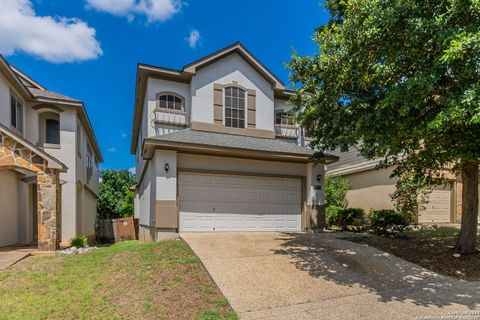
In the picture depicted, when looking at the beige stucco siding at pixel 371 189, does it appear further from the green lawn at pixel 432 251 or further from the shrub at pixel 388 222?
the green lawn at pixel 432 251

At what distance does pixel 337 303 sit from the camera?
557cm

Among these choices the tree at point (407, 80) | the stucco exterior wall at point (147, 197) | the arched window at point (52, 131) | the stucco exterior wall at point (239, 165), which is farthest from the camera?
the arched window at point (52, 131)

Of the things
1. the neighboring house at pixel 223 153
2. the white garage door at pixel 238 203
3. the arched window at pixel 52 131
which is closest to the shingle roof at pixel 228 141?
the neighboring house at pixel 223 153

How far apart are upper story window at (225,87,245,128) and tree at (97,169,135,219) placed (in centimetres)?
1902

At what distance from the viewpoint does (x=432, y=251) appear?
9.30 meters

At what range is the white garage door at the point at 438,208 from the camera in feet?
54.1

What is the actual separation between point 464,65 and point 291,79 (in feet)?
15.9

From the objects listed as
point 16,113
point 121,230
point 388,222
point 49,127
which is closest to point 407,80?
point 388,222

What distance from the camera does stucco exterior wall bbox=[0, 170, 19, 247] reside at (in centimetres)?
1166

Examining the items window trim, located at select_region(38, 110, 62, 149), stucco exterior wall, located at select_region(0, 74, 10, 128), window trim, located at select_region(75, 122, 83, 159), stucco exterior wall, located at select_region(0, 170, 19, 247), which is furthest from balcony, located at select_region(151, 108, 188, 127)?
stucco exterior wall, located at select_region(0, 170, 19, 247)

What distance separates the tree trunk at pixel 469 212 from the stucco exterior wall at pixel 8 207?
1605 cm

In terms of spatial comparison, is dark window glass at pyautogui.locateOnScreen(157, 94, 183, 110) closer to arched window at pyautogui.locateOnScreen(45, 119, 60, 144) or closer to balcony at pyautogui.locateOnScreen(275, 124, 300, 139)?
balcony at pyautogui.locateOnScreen(275, 124, 300, 139)

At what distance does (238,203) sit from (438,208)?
12196mm

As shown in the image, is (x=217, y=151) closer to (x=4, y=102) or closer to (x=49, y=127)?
(x=4, y=102)
